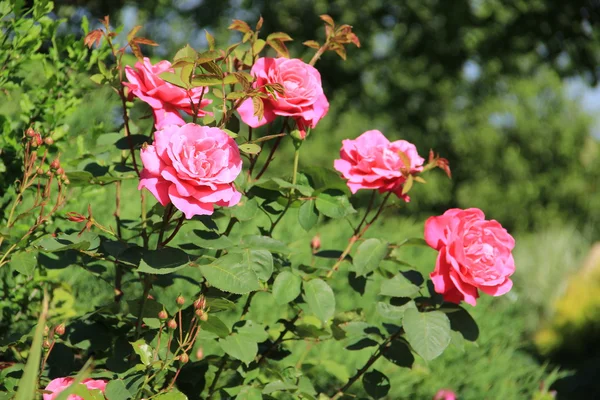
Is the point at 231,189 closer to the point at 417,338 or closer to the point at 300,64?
the point at 300,64

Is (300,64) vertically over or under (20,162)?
over

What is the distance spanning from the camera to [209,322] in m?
1.36

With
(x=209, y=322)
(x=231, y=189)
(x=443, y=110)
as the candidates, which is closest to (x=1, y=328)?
(x=209, y=322)

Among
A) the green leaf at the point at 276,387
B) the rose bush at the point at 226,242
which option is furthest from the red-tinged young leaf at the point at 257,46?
the green leaf at the point at 276,387

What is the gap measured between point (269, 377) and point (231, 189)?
2.23 feet

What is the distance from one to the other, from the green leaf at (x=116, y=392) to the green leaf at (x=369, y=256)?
523mm

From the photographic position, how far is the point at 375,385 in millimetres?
1657

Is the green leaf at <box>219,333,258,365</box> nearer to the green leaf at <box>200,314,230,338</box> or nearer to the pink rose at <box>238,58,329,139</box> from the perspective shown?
the green leaf at <box>200,314,230,338</box>

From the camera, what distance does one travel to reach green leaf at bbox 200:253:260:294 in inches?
47.8

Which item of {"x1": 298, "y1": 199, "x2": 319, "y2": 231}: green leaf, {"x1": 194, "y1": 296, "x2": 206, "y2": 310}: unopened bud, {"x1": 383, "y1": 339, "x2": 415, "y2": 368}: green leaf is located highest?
{"x1": 194, "y1": 296, "x2": 206, "y2": 310}: unopened bud

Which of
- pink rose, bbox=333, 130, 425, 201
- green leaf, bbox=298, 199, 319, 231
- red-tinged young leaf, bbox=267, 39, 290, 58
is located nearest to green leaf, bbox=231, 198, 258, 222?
green leaf, bbox=298, 199, 319, 231

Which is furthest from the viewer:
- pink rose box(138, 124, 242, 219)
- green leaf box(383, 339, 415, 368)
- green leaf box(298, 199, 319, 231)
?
green leaf box(383, 339, 415, 368)

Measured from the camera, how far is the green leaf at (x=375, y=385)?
165cm

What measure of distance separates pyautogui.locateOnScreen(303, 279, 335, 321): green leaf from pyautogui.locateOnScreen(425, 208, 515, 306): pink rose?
0.22 metres
